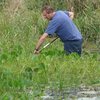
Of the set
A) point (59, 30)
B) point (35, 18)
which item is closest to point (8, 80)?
point (59, 30)

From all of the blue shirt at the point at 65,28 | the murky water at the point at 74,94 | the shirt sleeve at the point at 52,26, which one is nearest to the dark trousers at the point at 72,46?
the blue shirt at the point at 65,28

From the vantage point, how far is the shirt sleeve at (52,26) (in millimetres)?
11016

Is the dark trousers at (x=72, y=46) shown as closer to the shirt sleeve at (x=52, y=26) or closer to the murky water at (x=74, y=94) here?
the shirt sleeve at (x=52, y=26)

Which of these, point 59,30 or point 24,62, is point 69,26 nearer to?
point 59,30

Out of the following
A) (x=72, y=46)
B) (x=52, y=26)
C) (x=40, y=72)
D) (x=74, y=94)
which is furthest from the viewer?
(x=72, y=46)

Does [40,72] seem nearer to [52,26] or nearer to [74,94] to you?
[74,94]

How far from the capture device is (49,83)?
867cm

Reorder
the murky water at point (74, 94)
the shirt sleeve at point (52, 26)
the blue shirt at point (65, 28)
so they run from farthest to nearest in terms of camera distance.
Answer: the blue shirt at point (65, 28)
the shirt sleeve at point (52, 26)
the murky water at point (74, 94)

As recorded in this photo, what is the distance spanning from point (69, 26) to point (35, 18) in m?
4.37

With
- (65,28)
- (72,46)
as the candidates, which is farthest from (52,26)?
(72,46)

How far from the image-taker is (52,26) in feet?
36.4

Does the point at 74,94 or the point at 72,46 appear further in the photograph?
the point at 72,46

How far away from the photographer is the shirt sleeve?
36.1 feet

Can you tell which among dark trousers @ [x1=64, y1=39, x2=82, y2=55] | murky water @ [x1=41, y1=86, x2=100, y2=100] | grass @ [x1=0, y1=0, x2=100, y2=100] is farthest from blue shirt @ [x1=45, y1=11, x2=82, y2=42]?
murky water @ [x1=41, y1=86, x2=100, y2=100]
